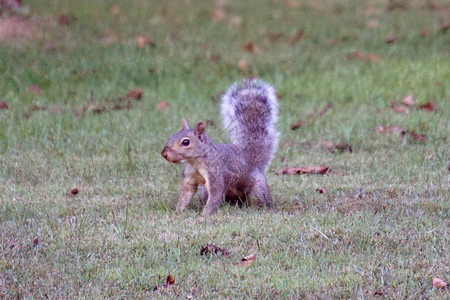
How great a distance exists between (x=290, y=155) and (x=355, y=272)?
270 centimetres

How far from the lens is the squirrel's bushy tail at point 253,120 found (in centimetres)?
498

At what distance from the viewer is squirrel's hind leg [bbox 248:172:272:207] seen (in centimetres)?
475

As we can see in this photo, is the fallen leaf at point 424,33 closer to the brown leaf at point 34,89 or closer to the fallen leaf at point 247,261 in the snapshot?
the brown leaf at point 34,89

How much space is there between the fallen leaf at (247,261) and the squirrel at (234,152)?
739 mm

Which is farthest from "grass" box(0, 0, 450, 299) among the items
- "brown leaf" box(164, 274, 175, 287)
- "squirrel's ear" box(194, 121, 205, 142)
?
"squirrel's ear" box(194, 121, 205, 142)

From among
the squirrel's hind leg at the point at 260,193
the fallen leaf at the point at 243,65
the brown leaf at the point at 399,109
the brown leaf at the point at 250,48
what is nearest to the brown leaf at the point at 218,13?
the brown leaf at the point at 250,48

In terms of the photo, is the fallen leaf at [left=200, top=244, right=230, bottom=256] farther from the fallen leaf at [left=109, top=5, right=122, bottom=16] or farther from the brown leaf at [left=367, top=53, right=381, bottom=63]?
the fallen leaf at [left=109, top=5, right=122, bottom=16]

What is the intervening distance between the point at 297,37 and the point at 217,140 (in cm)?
504

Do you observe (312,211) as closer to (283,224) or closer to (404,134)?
(283,224)

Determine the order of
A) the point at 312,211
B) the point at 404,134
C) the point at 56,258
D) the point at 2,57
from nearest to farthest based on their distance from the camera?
the point at 56,258 < the point at 312,211 < the point at 404,134 < the point at 2,57

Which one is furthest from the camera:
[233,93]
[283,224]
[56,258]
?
[233,93]

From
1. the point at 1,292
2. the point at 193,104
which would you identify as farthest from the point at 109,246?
the point at 193,104

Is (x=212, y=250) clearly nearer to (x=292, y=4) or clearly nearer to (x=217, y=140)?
(x=217, y=140)

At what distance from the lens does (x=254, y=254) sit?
12.8 feet
